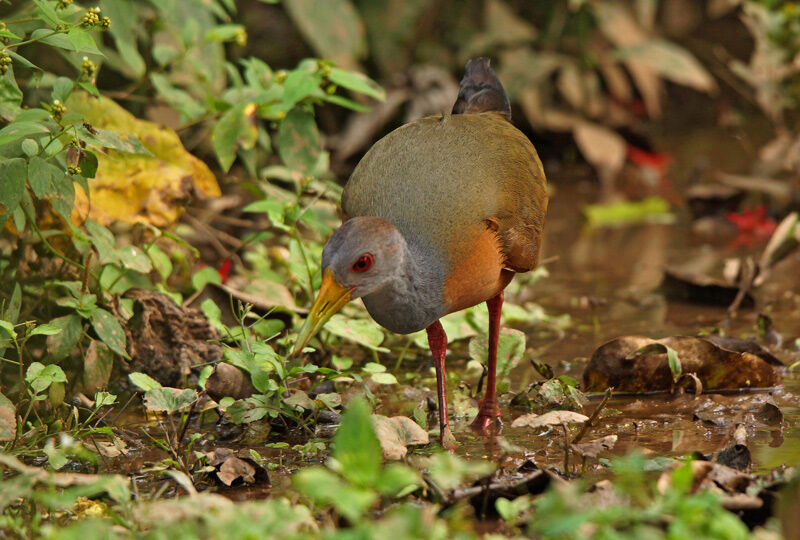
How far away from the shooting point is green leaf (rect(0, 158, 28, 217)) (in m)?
3.08

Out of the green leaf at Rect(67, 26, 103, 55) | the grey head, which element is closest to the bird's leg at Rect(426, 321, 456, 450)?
the grey head

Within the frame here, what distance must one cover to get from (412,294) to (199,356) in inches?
43.2

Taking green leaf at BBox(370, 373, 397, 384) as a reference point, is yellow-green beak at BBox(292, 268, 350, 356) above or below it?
above

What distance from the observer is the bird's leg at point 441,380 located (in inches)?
128

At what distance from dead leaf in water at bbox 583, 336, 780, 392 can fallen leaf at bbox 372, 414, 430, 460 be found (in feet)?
3.31

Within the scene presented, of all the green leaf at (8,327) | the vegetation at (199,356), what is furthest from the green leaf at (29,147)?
the green leaf at (8,327)

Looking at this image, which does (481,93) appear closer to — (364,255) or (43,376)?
(364,255)

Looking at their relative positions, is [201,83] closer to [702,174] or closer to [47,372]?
[47,372]

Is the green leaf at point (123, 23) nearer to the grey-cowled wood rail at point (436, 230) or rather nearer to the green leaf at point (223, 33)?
the green leaf at point (223, 33)

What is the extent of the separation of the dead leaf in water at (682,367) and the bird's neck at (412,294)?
85 cm

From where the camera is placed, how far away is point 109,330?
11.6ft

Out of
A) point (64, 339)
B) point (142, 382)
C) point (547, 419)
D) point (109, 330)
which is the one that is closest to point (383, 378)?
point (547, 419)

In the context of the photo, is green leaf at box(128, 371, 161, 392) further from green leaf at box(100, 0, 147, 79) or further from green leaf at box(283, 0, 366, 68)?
green leaf at box(283, 0, 366, 68)

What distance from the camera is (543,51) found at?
27.5 ft
